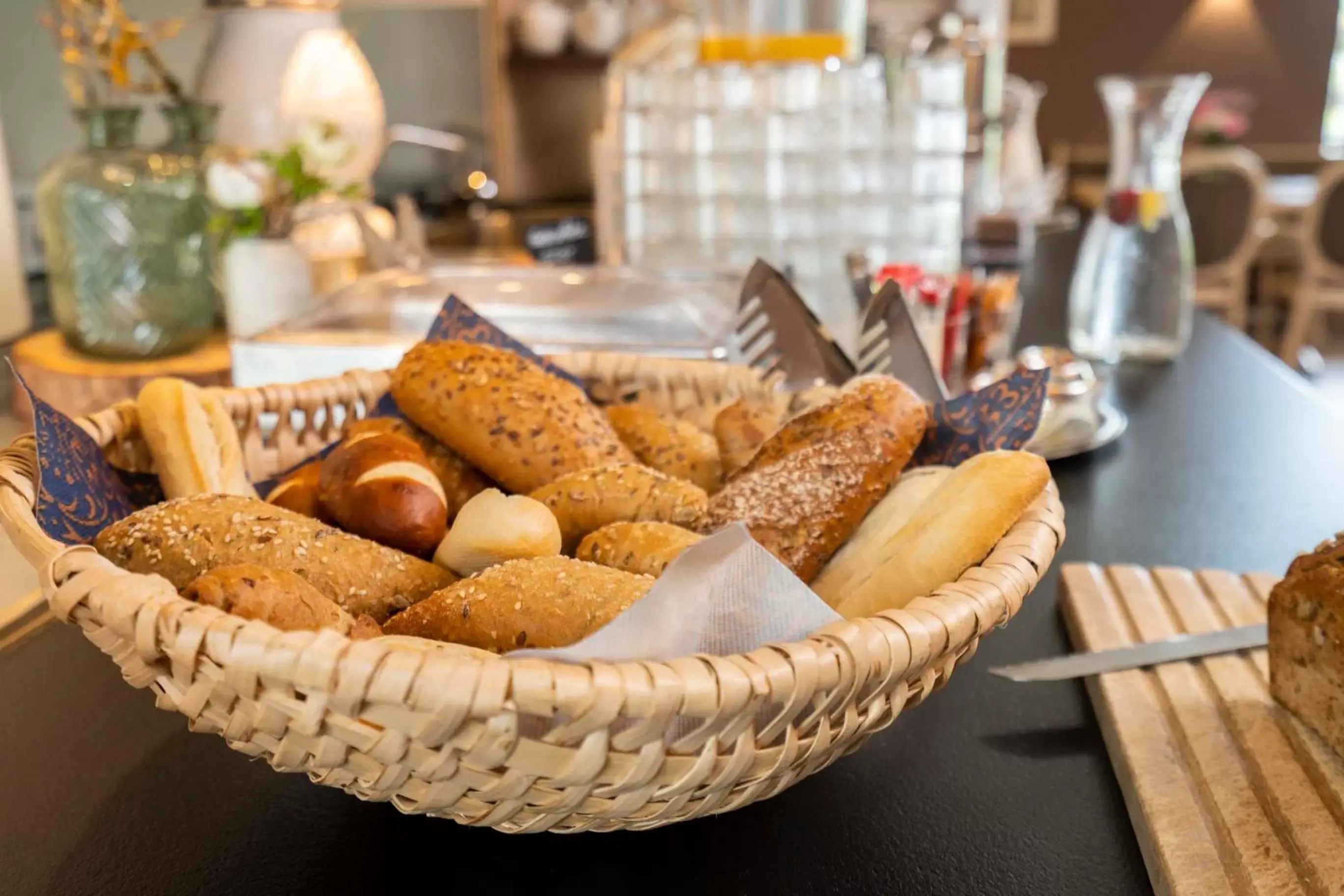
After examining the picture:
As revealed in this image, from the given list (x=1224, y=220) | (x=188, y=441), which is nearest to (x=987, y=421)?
A: (x=188, y=441)

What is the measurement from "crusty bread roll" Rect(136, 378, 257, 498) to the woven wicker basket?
18 centimetres

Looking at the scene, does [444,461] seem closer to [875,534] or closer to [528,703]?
[875,534]

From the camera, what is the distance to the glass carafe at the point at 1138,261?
1.27 metres

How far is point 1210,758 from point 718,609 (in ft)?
0.86

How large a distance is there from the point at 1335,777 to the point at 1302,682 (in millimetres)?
50

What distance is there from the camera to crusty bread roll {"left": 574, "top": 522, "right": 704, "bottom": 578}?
507mm

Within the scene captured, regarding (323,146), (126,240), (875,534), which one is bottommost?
(875,534)

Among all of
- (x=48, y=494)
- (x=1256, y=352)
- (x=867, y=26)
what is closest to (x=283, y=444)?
(x=48, y=494)

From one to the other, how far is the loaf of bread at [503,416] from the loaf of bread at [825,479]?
105 millimetres

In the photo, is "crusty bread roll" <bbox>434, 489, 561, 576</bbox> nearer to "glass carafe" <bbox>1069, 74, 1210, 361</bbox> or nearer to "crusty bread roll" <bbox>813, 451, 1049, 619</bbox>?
"crusty bread roll" <bbox>813, 451, 1049, 619</bbox>

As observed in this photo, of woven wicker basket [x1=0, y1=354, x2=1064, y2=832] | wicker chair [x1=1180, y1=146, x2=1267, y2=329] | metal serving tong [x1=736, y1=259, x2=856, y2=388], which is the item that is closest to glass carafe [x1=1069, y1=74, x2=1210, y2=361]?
metal serving tong [x1=736, y1=259, x2=856, y2=388]

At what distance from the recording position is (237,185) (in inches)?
47.1

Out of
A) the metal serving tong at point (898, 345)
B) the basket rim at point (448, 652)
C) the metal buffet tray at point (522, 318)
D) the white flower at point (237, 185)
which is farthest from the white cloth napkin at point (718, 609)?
the white flower at point (237, 185)

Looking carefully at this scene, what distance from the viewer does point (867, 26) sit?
2.58 metres
